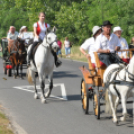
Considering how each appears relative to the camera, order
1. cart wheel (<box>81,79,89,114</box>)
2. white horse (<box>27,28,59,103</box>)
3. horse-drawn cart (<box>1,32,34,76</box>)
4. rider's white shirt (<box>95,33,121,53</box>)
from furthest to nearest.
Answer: horse-drawn cart (<box>1,32,34,76</box>), white horse (<box>27,28,59,103</box>), cart wheel (<box>81,79,89,114</box>), rider's white shirt (<box>95,33,121,53</box>)

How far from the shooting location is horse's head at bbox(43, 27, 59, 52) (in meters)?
10.4

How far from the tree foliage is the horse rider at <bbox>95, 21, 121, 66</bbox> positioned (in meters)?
18.4

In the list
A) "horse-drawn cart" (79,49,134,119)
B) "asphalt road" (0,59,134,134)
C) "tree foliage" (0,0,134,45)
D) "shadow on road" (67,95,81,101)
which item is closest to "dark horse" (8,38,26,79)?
"asphalt road" (0,59,134,134)

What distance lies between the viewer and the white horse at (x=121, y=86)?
23.3ft

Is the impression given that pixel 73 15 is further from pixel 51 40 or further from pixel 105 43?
pixel 105 43

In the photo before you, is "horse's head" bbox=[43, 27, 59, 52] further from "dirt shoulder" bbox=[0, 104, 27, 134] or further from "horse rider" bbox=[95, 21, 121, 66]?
"dirt shoulder" bbox=[0, 104, 27, 134]

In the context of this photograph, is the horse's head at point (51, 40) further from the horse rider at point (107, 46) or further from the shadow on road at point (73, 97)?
the horse rider at point (107, 46)

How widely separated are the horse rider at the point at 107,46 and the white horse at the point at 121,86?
0.41m

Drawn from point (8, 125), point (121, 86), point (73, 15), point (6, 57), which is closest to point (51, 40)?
point (8, 125)

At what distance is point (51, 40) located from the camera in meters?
10.5

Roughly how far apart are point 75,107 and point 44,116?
1.33 m

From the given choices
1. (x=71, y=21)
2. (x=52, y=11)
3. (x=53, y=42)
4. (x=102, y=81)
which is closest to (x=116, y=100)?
(x=102, y=81)

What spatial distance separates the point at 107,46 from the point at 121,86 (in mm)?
1445

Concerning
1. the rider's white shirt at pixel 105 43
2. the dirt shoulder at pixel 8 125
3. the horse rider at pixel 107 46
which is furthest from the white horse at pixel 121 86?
the dirt shoulder at pixel 8 125
